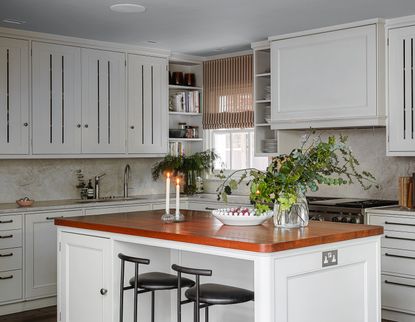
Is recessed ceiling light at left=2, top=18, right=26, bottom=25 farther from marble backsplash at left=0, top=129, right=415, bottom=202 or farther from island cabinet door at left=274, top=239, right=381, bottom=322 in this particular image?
island cabinet door at left=274, top=239, right=381, bottom=322

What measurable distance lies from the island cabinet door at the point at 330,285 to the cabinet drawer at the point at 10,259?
10.9ft

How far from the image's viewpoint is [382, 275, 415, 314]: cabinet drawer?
17.5ft

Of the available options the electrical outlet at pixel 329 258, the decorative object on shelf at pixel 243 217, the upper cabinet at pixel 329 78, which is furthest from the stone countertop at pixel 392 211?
the electrical outlet at pixel 329 258

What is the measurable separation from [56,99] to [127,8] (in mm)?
1632

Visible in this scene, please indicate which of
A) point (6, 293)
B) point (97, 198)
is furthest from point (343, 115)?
point (6, 293)

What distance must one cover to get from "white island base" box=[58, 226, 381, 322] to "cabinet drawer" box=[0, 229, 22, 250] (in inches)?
50.0

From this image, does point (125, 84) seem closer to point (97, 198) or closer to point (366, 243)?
point (97, 198)

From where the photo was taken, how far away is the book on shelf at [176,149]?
7711 mm

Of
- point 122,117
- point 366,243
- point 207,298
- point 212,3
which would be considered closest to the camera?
point 207,298

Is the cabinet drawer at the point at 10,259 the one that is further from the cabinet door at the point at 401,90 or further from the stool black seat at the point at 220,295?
the cabinet door at the point at 401,90

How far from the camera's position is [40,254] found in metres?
5.99

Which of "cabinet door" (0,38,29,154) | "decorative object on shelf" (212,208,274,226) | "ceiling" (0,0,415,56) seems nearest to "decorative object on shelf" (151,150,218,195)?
"ceiling" (0,0,415,56)

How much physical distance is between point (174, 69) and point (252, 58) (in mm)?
1160

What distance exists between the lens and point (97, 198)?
7.04 metres
